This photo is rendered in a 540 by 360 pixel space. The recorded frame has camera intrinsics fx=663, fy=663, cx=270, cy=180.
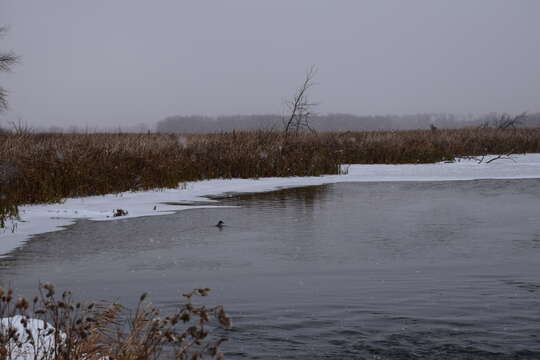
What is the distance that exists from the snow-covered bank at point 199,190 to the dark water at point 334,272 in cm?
74

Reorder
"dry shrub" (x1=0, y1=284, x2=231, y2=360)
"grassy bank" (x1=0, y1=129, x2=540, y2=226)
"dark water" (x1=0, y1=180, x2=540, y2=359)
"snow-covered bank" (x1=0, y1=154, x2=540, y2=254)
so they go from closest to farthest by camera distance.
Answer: "dry shrub" (x1=0, y1=284, x2=231, y2=360)
"dark water" (x1=0, y1=180, x2=540, y2=359)
"snow-covered bank" (x1=0, y1=154, x2=540, y2=254)
"grassy bank" (x1=0, y1=129, x2=540, y2=226)

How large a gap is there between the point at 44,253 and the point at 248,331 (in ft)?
16.0

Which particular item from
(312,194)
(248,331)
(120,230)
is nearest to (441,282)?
(248,331)

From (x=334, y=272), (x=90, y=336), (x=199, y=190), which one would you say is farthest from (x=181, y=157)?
(x=90, y=336)

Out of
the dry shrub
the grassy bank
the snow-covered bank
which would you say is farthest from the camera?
the grassy bank

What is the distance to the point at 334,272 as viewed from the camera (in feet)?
25.7

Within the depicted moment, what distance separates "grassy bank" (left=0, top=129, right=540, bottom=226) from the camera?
15.6 meters

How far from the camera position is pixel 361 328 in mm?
5492

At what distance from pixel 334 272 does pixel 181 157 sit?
14354 mm

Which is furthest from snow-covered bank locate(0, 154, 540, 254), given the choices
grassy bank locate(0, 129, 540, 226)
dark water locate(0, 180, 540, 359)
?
dark water locate(0, 180, 540, 359)

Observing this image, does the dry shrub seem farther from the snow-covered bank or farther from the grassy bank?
the grassy bank

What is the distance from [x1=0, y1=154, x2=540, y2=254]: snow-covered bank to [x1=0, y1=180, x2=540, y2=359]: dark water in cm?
74

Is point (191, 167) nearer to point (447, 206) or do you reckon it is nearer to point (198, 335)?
point (447, 206)

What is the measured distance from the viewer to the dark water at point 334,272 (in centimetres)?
524
